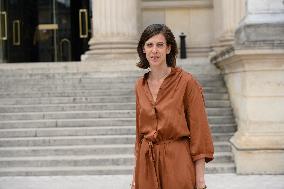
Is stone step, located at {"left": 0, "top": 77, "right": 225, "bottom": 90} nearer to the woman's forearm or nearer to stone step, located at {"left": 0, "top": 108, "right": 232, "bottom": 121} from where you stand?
stone step, located at {"left": 0, "top": 108, "right": 232, "bottom": 121}

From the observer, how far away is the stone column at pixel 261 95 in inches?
320

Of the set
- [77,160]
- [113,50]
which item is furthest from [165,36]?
[113,50]

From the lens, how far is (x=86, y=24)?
17750mm

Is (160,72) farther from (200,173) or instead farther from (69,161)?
(69,161)

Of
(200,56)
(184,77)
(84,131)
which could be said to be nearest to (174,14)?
(200,56)

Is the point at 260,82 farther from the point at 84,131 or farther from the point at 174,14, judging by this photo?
the point at 174,14

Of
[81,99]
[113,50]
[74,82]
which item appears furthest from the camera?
[113,50]

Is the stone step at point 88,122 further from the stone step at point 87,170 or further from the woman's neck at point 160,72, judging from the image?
the woman's neck at point 160,72

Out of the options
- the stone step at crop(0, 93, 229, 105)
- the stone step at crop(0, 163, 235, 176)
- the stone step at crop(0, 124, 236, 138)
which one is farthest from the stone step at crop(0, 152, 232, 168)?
the stone step at crop(0, 93, 229, 105)

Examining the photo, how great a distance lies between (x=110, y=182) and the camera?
25.7 ft

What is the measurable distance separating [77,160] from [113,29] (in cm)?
561

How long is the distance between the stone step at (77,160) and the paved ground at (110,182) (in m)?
0.46

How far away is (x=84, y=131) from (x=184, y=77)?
6.57 m

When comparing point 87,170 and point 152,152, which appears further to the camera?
point 87,170
